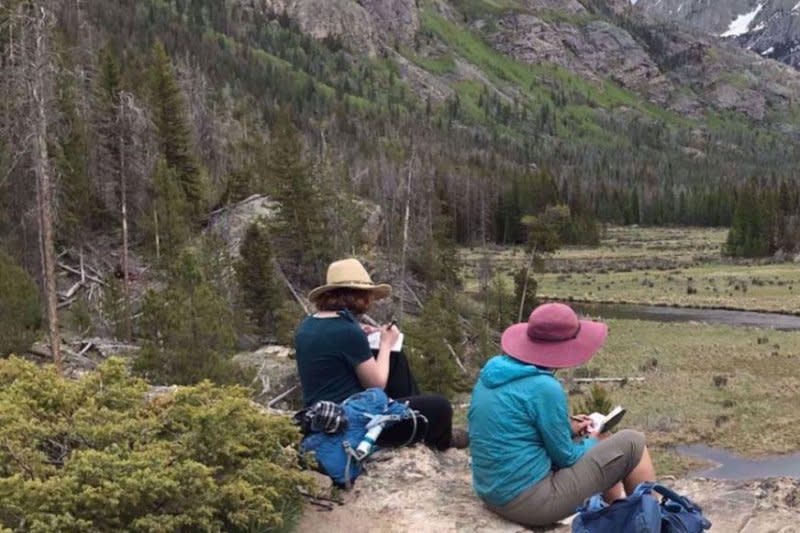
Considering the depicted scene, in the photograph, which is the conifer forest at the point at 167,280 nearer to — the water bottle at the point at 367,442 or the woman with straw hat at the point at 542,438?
the water bottle at the point at 367,442

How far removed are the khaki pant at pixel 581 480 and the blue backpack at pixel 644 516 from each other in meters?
0.78

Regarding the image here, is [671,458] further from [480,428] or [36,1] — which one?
[36,1]

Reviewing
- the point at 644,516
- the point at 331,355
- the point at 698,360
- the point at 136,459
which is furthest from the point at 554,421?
the point at 698,360

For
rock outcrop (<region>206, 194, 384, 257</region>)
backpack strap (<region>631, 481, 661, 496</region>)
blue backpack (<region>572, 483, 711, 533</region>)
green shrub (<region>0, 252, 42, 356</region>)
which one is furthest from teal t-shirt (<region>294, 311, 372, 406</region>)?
rock outcrop (<region>206, 194, 384, 257</region>)

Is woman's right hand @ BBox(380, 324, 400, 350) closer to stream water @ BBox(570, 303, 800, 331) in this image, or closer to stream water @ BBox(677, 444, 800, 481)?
stream water @ BBox(677, 444, 800, 481)

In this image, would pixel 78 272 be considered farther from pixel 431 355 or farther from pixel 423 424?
pixel 423 424

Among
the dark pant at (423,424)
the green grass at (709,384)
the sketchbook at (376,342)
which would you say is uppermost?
the sketchbook at (376,342)

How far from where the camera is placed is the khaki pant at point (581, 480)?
5730 millimetres

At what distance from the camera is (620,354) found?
114 ft

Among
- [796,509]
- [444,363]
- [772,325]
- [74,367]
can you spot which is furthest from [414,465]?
[772,325]

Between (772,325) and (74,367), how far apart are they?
37741 mm

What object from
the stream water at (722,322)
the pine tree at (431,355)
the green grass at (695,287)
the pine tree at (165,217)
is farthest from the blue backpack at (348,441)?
the green grass at (695,287)

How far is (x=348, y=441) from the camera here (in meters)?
6.53

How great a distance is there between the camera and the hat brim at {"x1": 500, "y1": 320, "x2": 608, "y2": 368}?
5707 millimetres
